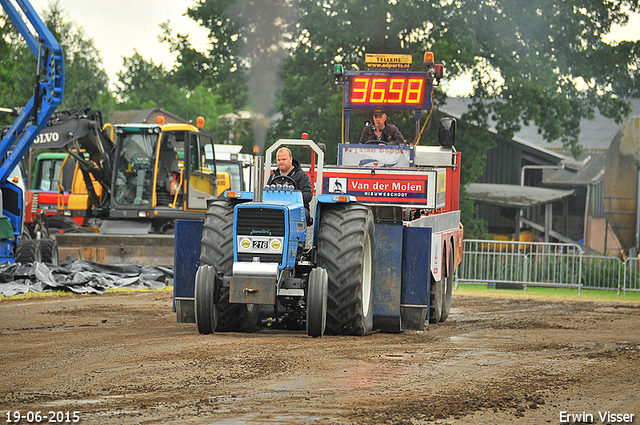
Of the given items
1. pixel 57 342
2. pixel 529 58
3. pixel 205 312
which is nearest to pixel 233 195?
pixel 205 312

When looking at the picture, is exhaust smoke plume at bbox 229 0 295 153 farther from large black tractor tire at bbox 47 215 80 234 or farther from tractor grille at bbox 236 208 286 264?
tractor grille at bbox 236 208 286 264

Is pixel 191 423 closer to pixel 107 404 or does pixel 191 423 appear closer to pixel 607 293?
pixel 107 404

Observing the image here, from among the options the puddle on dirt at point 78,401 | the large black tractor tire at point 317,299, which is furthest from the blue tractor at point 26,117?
the puddle on dirt at point 78,401

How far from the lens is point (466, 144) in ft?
105

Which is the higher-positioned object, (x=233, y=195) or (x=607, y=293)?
(x=233, y=195)

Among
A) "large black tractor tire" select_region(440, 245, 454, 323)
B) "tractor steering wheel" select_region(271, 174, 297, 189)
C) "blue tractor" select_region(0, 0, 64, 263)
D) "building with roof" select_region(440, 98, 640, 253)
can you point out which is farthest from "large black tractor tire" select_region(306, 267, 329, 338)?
"building with roof" select_region(440, 98, 640, 253)

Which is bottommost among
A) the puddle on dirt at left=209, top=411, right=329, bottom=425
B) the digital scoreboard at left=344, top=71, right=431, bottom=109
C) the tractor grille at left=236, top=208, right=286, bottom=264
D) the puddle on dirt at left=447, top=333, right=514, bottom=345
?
the puddle on dirt at left=447, top=333, right=514, bottom=345

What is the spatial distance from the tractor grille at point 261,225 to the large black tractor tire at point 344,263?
24.3 inches

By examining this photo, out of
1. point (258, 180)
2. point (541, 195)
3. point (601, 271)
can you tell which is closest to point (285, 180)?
point (258, 180)

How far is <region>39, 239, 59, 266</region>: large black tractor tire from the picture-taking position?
57.4 ft

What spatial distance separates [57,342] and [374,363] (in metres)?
3.24

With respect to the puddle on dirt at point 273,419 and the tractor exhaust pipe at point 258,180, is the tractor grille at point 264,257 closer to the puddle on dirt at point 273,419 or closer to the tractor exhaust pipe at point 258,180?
the tractor exhaust pipe at point 258,180

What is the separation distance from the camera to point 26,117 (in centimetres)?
1644

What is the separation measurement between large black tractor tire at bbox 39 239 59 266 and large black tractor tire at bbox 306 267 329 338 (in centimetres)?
961
